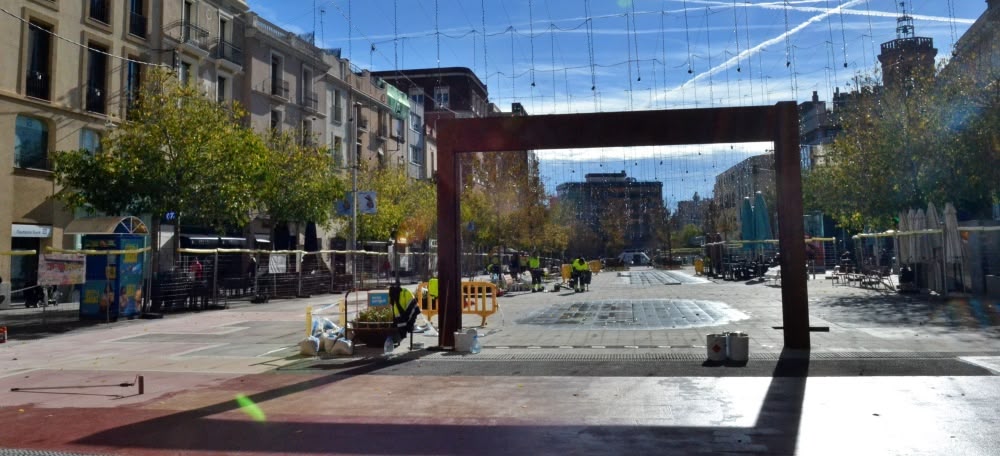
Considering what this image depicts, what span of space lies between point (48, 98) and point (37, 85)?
591 millimetres

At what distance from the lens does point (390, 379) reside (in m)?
8.91

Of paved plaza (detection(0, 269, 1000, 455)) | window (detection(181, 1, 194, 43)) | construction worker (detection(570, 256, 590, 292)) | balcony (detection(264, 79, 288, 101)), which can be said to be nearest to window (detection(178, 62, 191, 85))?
window (detection(181, 1, 194, 43))

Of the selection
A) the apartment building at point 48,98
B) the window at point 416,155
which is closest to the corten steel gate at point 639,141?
the apartment building at point 48,98

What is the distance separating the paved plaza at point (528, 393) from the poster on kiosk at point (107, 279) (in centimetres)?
338

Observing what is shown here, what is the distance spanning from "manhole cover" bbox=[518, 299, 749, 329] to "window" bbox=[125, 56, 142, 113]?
20947 millimetres

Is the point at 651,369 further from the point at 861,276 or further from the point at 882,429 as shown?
the point at 861,276

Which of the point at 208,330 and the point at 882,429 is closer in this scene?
the point at 882,429

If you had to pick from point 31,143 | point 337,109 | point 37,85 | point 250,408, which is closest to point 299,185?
point 31,143

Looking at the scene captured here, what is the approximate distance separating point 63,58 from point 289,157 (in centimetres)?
934

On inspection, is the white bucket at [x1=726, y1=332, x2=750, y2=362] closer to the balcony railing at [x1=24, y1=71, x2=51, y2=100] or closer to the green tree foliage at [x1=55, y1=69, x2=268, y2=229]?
the green tree foliage at [x1=55, y1=69, x2=268, y2=229]

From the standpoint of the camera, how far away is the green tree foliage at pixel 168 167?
20875 mm

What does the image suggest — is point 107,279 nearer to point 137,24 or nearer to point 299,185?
point 299,185

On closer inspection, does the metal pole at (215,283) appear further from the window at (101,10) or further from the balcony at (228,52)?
→ the balcony at (228,52)

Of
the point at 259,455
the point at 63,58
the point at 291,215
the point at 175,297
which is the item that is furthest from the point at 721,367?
the point at 63,58
